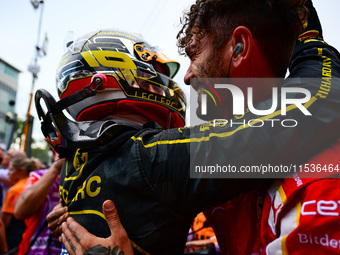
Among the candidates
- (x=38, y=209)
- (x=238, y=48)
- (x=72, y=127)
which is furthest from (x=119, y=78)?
(x=38, y=209)

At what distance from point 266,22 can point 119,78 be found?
67 cm

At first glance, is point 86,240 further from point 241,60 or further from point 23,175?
point 23,175

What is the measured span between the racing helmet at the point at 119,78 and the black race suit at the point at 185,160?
0.30 metres

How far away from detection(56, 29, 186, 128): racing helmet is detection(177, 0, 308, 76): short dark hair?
415mm

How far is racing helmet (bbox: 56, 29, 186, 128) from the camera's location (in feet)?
4.86

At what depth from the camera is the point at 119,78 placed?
149 cm

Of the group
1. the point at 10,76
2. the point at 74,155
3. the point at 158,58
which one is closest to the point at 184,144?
the point at 74,155

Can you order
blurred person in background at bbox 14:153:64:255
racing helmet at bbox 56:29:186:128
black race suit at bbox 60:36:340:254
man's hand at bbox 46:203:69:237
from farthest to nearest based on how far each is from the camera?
1. blurred person in background at bbox 14:153:64:255
2. racing helmet at bbox 56:29:186:128
3. man's hand at bbox 46:203:69:237
4. black race suit at bbox 60:36:340:254

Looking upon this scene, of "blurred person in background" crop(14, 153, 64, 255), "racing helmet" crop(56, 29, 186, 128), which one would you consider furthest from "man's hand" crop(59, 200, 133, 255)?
"blurred person in background" crop(14, 153, 64, 255)

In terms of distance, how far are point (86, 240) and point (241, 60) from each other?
2.73ft

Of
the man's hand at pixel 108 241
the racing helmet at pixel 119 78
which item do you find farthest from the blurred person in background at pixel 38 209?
the man's hand at pixel 108 241

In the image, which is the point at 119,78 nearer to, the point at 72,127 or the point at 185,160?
the point at 72,127

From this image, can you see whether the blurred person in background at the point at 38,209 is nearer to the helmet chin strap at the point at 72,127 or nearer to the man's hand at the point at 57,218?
the man's hand at the point at 57,218

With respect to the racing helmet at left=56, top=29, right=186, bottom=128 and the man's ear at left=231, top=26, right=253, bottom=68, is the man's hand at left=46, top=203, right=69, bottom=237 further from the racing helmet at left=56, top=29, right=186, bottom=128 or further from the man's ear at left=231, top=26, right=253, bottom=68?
the man's ear at left=231, top=26, right=253, bottom=68
